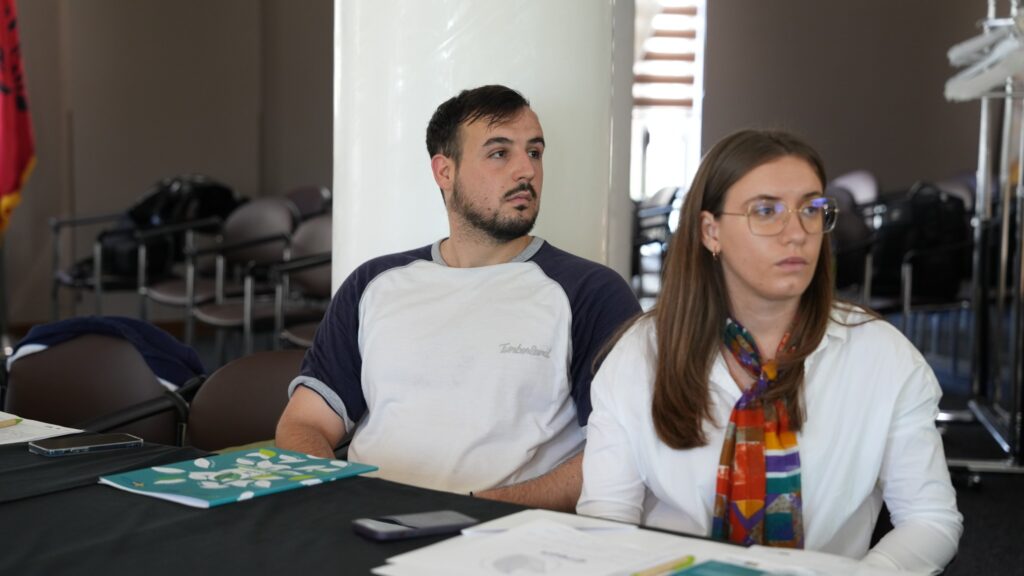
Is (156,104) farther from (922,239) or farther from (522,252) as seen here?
(522,252)

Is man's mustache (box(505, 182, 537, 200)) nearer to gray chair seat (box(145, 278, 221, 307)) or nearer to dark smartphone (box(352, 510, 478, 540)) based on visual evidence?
dark smartphone (box(352, 510, 478, 540))

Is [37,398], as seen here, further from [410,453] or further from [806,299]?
[806,299]

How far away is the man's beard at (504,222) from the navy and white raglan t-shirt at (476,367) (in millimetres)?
49

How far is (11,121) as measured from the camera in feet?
20.4

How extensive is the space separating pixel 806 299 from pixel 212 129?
24.0 ft

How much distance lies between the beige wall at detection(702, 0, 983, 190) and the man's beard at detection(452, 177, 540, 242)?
3.00 m

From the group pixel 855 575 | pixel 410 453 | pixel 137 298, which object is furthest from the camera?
pixel 137 298

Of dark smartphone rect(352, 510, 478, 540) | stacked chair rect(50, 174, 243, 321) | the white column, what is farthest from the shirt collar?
stacked chair rect(50, 174, 243, 321)

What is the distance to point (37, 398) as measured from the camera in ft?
9.31

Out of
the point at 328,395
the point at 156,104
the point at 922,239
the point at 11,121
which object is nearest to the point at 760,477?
the point at 328,395

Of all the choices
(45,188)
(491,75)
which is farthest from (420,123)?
(45,188)

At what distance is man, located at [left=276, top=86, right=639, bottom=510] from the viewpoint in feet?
6.92

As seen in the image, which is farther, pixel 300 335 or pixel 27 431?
pixel 300 335

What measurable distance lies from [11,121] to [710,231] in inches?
214
